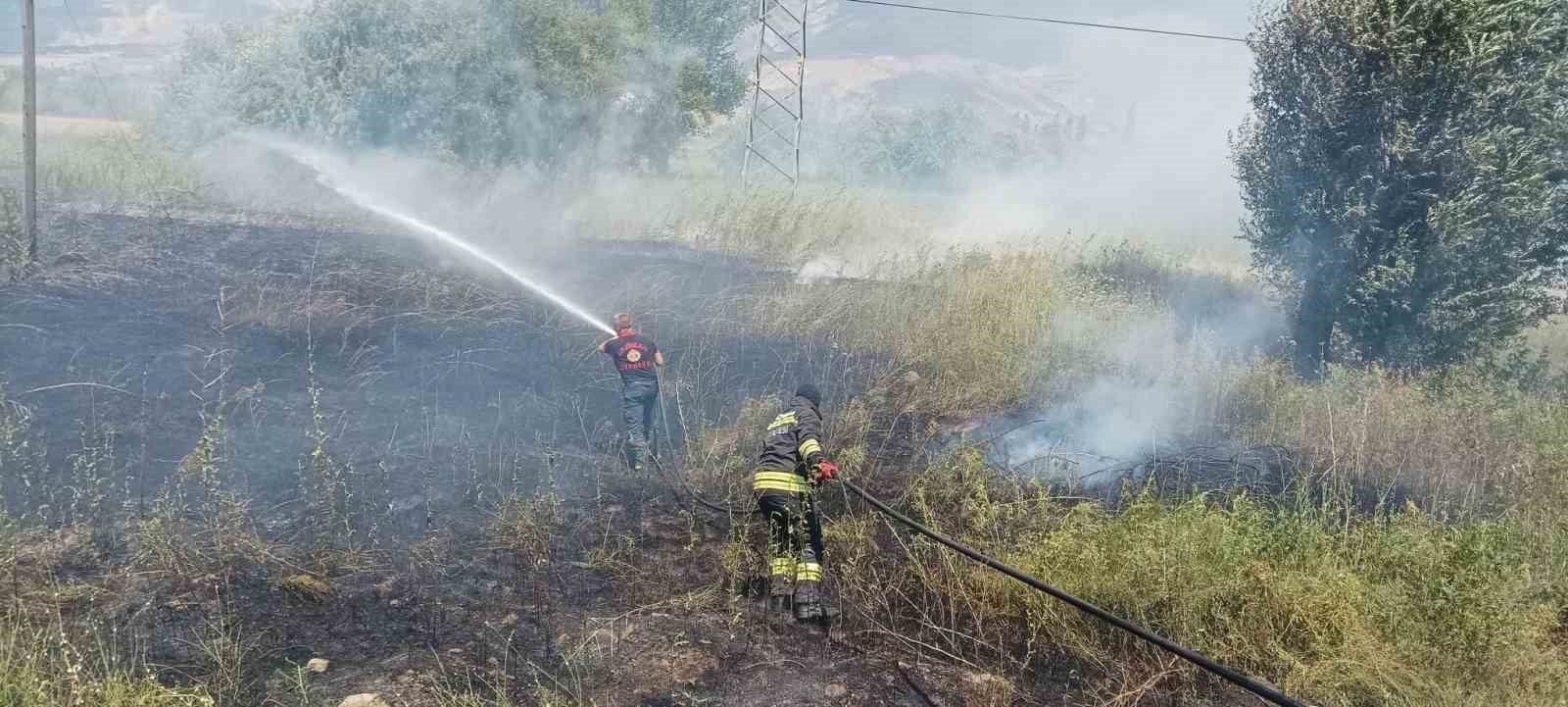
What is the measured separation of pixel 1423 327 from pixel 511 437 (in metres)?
10.0

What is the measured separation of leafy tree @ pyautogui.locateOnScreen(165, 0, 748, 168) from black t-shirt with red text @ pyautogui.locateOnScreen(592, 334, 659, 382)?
42.5 ft

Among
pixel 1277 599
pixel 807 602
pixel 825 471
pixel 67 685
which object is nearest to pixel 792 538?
pixel 807 602

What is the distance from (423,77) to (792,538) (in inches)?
666

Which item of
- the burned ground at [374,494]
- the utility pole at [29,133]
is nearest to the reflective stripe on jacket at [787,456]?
the burned ground at [374,494]

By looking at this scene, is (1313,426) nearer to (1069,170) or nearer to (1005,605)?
(1005,605)

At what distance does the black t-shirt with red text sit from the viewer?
28.5 ft

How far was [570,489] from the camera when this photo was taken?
770 cm

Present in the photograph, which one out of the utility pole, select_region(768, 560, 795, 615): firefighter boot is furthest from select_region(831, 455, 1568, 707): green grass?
the utility pole

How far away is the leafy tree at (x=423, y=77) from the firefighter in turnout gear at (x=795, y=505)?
15.7 metres

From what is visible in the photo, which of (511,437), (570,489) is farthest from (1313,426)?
(511,437)

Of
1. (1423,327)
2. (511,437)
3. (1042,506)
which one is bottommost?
(511,437)

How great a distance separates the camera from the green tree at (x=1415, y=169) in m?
10.3

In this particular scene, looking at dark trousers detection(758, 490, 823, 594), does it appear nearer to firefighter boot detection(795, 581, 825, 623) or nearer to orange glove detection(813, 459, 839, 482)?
firefighter boot detection(795, 581, 825, 623)

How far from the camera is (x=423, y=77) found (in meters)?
19.8
